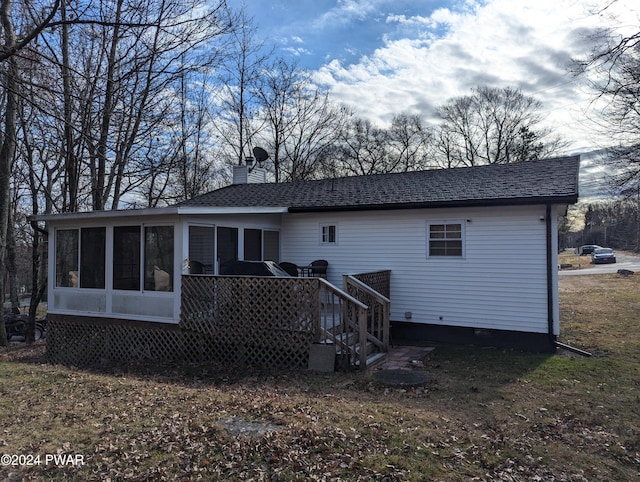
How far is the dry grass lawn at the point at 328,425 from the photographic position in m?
3.64

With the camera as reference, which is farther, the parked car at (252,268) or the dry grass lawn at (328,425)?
the parked car at (252,268)

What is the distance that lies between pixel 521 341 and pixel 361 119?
2524 cm

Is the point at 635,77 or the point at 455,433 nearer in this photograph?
the point at 455,433

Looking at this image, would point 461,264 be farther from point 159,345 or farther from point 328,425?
point 159,345

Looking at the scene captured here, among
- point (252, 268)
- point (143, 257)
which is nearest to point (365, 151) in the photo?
point (252, 268)

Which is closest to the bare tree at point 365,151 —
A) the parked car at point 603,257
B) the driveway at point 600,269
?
the driveway at point 600,269

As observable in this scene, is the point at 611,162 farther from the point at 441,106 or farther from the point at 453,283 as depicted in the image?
the point at 441,106

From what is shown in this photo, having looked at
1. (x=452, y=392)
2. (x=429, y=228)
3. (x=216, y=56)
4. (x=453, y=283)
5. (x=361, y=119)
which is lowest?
(x=452, y=392)

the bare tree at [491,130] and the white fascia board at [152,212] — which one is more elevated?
the bare tree at [491,130]

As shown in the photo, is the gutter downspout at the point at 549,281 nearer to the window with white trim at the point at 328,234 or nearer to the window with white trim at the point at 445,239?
the window with white trim at the point at 445,239

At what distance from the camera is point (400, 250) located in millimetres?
9992

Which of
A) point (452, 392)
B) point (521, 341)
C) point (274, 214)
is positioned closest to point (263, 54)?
point (274, 214)

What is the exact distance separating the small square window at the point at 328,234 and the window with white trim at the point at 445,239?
2345 millimetres

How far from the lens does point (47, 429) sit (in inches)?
172
